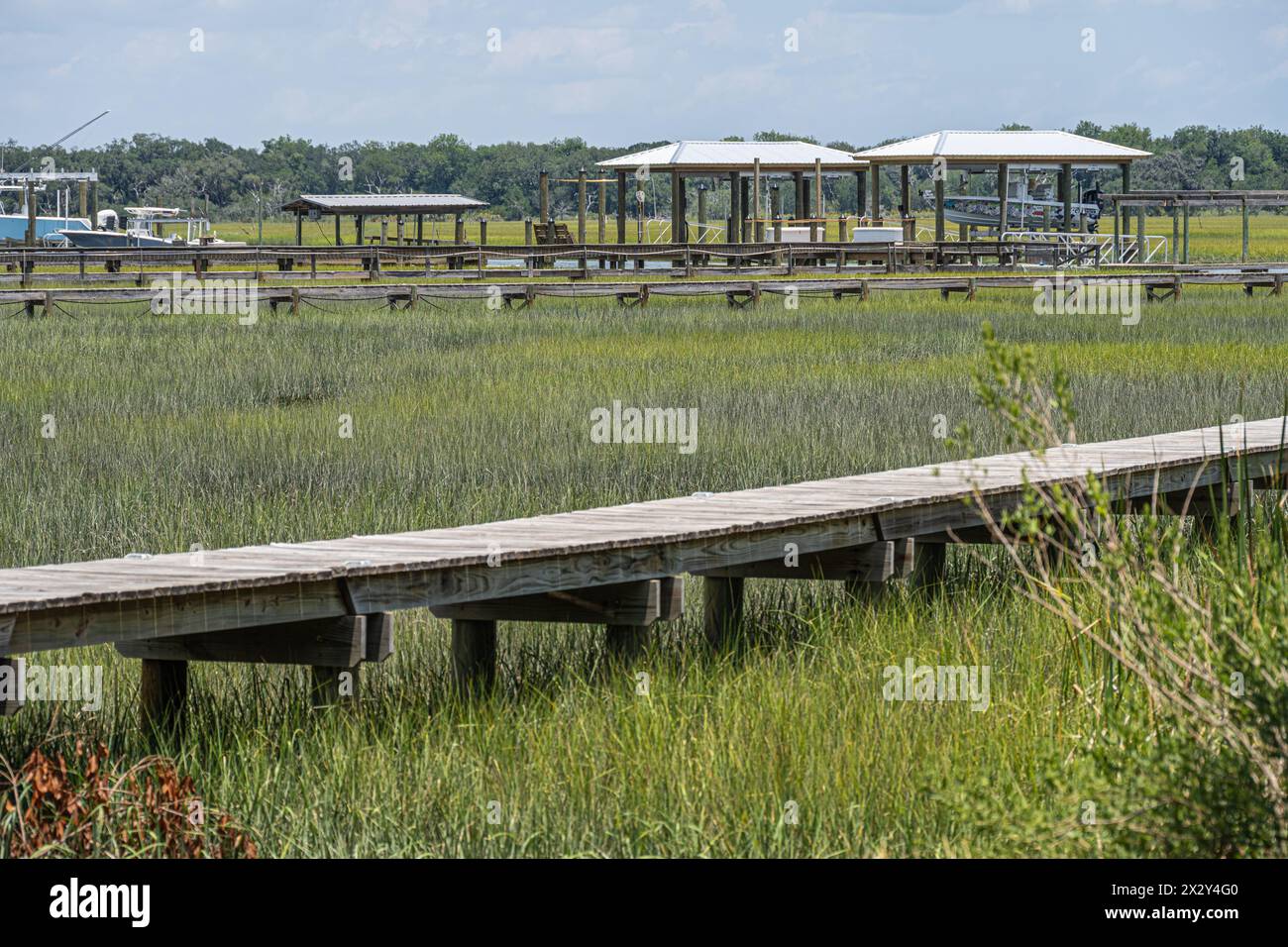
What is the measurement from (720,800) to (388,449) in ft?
26.7

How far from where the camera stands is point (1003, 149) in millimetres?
50062

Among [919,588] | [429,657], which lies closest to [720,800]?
[429,657]

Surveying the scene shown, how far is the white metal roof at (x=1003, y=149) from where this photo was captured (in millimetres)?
49188

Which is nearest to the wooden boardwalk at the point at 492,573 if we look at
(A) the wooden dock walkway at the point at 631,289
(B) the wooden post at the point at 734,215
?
(A) the wooden dock walkway at the point at 631,289

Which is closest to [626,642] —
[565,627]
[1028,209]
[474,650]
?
[474,650]

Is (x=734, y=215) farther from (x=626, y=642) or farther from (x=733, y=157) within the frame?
(x=626, y=642)

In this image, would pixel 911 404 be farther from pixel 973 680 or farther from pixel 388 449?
pixel 973 680

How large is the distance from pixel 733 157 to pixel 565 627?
43651 mm

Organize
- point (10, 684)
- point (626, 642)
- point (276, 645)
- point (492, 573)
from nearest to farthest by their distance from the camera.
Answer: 1. point (10, 684)
2. point (276, 645)
3. point (492, 573)
4. point (626, 642)

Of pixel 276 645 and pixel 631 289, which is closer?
pixel 276 645

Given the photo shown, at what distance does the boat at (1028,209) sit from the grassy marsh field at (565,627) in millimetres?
32235

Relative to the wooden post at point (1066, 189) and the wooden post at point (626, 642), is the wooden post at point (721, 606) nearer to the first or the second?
the wooden post at point (626, 642)

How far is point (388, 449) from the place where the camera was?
12.9m
